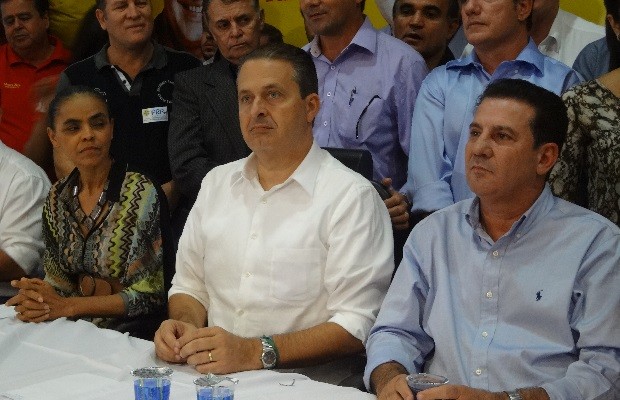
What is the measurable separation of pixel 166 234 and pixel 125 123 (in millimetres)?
1029

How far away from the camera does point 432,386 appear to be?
215 centimetres

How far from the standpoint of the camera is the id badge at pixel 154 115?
4.33 meters

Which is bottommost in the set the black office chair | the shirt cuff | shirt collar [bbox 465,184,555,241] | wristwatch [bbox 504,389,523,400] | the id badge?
the id badge

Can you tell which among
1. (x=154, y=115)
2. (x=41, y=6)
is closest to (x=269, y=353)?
(x=154, y=115)

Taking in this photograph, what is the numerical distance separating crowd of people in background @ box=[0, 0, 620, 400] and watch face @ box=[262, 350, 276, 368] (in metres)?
0.02

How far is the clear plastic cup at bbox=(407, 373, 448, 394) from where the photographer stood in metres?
2.15

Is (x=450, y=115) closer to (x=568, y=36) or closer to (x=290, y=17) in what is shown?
(x=568, y=36)

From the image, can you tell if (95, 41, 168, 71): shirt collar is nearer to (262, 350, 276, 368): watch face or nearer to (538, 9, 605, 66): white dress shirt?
(538, 9, 605, 66): white dress shirt

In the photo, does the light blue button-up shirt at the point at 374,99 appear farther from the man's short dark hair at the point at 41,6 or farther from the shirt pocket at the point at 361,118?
the man's short dark hair at the point at 41,6

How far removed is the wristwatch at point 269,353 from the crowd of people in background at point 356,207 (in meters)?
0.02

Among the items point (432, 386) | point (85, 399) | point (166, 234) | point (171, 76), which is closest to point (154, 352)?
point (85, 399)

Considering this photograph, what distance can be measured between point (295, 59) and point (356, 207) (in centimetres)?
52

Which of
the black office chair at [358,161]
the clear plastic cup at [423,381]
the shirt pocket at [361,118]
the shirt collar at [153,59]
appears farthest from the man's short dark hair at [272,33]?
the clear plastic cup at [423,381]

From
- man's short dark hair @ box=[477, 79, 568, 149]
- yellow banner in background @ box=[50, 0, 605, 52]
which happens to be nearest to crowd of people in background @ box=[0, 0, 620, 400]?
man's short dark hair @ box=[477, 79, 568, 149]
